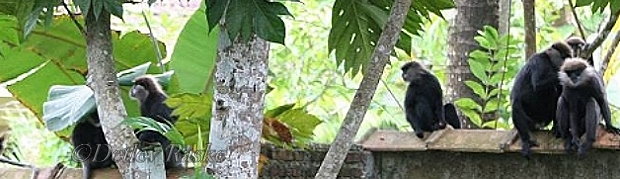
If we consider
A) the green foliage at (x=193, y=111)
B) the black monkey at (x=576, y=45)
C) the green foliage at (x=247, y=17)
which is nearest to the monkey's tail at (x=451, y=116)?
the black monkey at (x=576, y=45)

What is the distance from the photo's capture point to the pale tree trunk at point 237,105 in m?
2.88

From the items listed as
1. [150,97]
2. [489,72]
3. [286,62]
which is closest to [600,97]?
[489,72]

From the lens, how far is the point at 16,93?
5016 millimetres

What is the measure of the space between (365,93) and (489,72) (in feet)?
8.31

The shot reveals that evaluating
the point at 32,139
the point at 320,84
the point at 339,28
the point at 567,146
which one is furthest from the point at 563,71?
the point at 32,139

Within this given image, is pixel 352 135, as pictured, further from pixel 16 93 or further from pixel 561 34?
pixel 561 34

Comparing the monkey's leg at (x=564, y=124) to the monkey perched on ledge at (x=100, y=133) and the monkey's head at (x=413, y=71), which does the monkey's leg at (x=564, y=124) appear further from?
the monkey perched on ledge at (x=100, y=133)

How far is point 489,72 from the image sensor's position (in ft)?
17.4

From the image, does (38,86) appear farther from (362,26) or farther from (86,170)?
(362,26)

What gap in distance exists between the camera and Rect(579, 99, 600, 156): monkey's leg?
416 cm

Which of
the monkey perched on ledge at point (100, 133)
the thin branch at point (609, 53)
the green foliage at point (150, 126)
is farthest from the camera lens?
the thin branch at point (609, 53)

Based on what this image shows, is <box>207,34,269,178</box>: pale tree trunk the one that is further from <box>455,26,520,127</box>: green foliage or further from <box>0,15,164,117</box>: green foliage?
<box>455,26,520,127</box>: green foliage

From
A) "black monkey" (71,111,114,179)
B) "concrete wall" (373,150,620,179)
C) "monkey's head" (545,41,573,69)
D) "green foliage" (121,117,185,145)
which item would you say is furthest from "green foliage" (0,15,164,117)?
"monkey's head" (545,41,573,69)

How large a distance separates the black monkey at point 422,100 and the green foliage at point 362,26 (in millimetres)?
990
